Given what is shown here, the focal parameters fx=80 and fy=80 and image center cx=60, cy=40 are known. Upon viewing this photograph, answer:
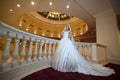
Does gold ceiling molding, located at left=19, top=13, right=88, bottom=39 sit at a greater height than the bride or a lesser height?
greater

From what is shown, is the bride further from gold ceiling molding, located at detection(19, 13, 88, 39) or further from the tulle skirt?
gold ceiling molding, located at detection(19, 13, 88, 39)

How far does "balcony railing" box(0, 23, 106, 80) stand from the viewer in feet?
3.58

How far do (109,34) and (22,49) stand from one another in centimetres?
403

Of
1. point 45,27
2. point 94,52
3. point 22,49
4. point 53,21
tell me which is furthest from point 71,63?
point 53,21

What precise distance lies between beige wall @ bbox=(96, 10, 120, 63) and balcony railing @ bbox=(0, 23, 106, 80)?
4.80 feet

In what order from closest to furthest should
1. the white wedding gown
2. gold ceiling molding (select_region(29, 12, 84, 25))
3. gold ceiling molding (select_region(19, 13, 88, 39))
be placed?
the white wedding gown
gold ceiling molding (select_region(19, 13, 88, 39))
gold ceiling molding (select_region(29, 12, 84, 25))

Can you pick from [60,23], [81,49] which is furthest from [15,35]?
[60,23]

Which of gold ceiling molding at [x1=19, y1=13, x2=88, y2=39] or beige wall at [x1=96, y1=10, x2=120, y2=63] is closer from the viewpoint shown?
beige wall at [x1=96, y1=10, x2=120, y2=63]

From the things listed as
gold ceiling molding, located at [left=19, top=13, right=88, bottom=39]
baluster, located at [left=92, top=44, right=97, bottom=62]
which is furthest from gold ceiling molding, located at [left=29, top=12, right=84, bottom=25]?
baluster, located at [left=92, top=44, right=97, bottom=62]

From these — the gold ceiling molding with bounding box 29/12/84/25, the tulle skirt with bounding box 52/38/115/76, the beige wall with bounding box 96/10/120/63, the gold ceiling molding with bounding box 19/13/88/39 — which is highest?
the gold ceiling molding with bounding box 29/12/84/25

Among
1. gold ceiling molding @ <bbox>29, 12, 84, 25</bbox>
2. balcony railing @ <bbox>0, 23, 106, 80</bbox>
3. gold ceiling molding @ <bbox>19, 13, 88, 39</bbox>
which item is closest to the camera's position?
balcony railing @ <bbox>0, 23, 106, 80</bbox>

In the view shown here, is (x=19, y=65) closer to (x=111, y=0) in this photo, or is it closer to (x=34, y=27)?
(x=111, y=0)

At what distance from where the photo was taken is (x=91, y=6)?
4242 mm

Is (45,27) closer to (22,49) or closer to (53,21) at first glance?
(53,21)
